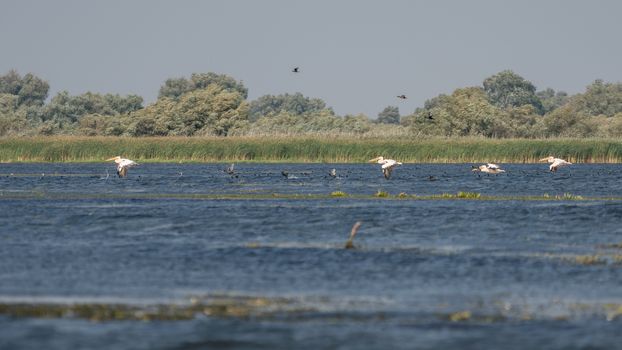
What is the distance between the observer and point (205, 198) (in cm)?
4472

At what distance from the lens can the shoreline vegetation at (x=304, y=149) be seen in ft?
263

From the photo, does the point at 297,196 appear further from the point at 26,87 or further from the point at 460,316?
the point at 26,87

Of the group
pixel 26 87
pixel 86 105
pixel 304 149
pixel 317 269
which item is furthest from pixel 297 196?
pixel 26 87

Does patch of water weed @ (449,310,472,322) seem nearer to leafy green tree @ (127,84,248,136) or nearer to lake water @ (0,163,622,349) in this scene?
lake water @ (0,163,622,349)

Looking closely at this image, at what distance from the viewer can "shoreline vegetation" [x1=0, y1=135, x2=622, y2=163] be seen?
80.1 meters

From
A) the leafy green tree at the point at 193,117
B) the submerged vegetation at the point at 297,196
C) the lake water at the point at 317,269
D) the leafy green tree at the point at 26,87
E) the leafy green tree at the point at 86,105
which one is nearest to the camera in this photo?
the lake water at the point at 317,269

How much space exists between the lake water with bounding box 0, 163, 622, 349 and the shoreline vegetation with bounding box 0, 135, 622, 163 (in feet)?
108

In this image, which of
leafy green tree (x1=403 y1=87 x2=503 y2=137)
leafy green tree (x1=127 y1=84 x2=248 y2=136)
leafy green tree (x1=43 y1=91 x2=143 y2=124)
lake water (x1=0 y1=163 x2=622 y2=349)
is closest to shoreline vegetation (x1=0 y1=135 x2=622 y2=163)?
leafy green tree (x1=403 y1=87 x2=503 y2=137)

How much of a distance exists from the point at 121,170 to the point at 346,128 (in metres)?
78.3

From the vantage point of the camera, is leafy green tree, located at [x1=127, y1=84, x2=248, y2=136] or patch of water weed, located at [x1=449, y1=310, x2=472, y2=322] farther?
leafy green tree, located at [x1=127, y1=84, x2=248, y2=136]

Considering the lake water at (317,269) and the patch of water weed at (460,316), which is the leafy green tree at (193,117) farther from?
the patch of water weed at (460,316)

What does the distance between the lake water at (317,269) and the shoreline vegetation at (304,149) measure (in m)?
33.0

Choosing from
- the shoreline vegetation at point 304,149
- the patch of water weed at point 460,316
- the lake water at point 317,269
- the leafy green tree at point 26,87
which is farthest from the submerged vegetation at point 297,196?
the leafy green tree at point 26,87

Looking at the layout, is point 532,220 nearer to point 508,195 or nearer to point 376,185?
point 508,195
